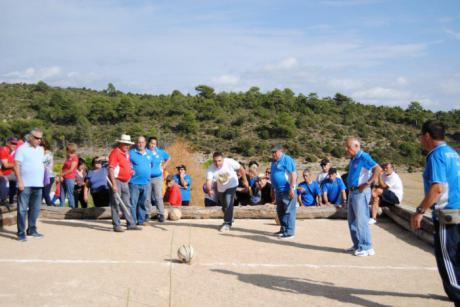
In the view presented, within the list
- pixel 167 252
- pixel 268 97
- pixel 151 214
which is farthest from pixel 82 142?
pixel 167 252

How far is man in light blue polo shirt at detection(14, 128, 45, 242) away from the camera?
891cm

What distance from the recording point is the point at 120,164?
10.0m

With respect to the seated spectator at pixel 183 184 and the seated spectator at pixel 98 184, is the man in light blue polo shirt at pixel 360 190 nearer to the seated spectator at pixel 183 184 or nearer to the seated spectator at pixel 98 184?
the seated spectator at pixel 183 184

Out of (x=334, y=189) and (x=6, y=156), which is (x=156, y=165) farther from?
(x=334, y=189)

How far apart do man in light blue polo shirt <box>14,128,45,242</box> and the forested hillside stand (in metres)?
32.2

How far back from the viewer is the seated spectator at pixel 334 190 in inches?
490

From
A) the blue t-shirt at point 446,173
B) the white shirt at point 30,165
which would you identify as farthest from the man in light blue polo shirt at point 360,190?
the white shirt at point 30,165

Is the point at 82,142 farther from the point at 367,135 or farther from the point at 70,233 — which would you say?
the point at 70,233

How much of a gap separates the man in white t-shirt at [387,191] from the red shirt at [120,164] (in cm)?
517

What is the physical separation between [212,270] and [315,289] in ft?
4.92

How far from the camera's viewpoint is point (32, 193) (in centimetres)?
911

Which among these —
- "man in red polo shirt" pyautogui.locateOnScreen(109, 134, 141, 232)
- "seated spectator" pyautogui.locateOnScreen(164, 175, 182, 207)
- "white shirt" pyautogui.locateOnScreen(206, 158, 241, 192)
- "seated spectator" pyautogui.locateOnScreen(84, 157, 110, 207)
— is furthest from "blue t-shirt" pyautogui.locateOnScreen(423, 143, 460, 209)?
"seated spectator" pyautogui.locateOnScreen(84, 157, 110, 207)

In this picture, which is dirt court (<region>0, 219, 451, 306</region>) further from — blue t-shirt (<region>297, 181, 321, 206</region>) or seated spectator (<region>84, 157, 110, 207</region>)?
blue t-shirt (<region>297, 181, 321, 206</region>)

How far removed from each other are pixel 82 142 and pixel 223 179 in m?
35.9
